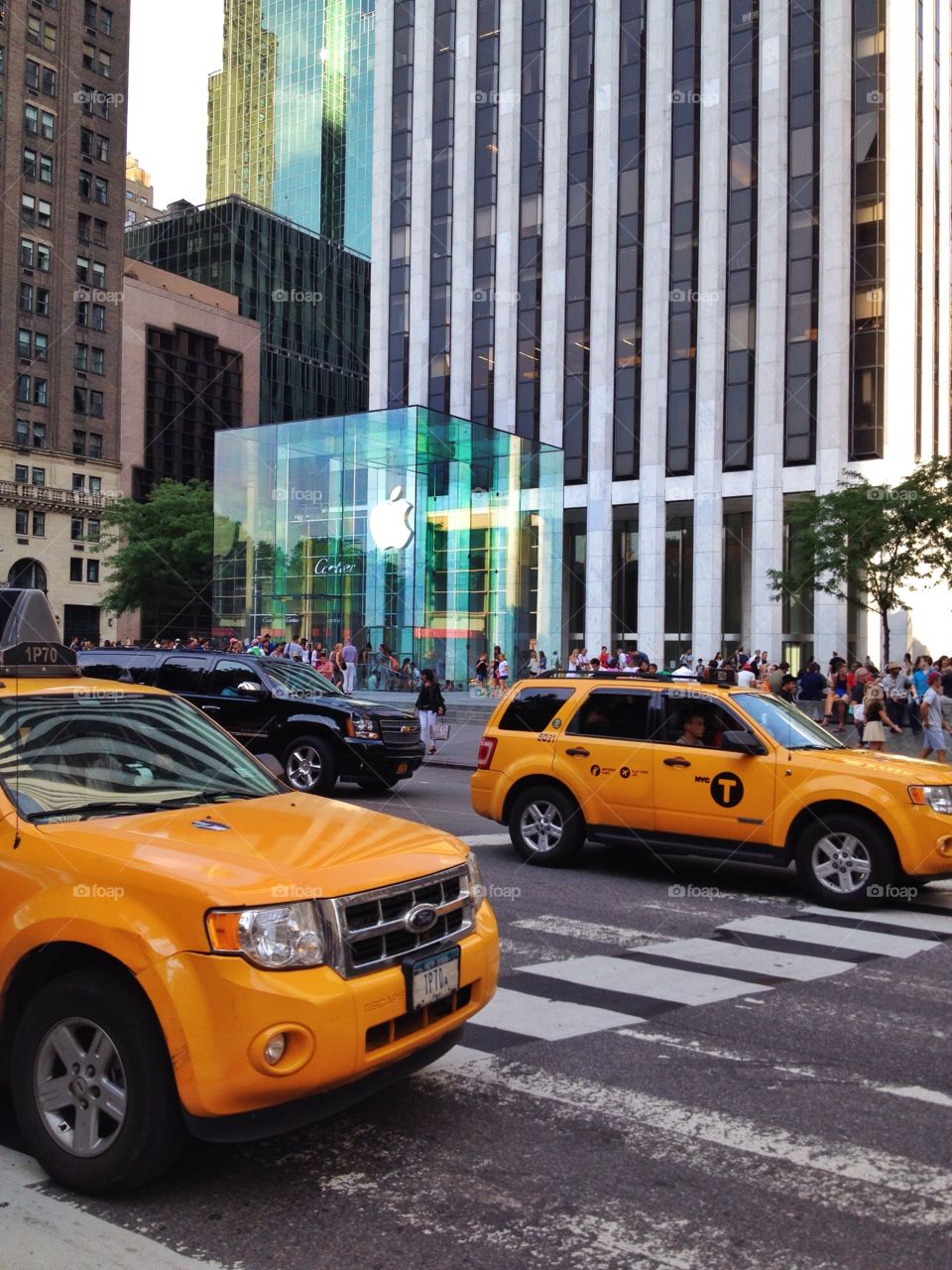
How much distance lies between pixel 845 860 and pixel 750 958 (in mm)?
2071

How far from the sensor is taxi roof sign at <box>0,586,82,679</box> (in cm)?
516

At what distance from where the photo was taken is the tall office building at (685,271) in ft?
149

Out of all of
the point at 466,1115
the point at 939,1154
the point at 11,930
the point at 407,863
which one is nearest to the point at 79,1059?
the point at 11,930

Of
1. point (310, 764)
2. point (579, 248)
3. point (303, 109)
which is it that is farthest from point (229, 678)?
point (303, 109)

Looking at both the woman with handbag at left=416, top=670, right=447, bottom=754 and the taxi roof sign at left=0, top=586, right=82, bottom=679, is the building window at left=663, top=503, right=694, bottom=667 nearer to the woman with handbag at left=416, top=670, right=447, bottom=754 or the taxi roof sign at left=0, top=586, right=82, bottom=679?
the woman with handbag at left=416, top=670, right=447, bottom=754

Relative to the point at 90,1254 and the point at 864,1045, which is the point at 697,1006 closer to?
the point at 864,1045

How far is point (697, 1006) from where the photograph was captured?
6281 mm

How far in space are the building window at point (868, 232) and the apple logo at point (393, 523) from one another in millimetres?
19599

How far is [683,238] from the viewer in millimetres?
50031

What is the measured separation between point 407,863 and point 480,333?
2147 inches

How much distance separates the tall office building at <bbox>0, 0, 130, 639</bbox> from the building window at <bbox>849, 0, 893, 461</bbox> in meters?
49.1

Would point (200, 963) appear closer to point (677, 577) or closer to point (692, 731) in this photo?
point (692, 731)

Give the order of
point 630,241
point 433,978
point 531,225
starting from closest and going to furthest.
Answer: point 433,978 < point 630,241 < point 531,225

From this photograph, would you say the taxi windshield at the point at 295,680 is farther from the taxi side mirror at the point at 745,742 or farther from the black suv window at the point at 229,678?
the taxi side mirror at the point at 745,742
